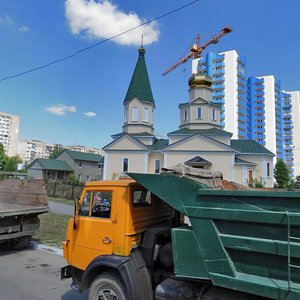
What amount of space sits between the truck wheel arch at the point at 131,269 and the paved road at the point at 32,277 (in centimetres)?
166

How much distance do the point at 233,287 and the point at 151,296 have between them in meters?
1.29

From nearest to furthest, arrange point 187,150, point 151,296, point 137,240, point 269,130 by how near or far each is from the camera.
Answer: point 151,296 → point 137,240 → point 187,150 → point 269,130

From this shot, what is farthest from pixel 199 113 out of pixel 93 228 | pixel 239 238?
pixel 239 238

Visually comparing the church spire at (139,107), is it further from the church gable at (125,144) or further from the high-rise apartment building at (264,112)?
the high-rise apartment building at (264,112)

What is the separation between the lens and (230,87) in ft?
278

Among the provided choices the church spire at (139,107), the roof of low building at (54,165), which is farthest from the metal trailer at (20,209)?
→ the roof of low building at (54,165)

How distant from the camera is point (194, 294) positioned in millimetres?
3572

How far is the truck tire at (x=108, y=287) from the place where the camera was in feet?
12.6

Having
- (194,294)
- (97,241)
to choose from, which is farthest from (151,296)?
(97,241)

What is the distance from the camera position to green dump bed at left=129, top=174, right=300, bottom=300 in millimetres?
2787

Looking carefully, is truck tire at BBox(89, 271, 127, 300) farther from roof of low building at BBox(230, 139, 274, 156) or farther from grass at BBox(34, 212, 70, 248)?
roof of low building at BBox(230, 139, 274, 156)

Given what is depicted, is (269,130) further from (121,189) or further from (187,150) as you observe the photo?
(121,189)

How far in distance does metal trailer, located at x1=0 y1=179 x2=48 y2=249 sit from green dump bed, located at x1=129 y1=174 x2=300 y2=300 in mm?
5760

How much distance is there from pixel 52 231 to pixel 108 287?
763cm
